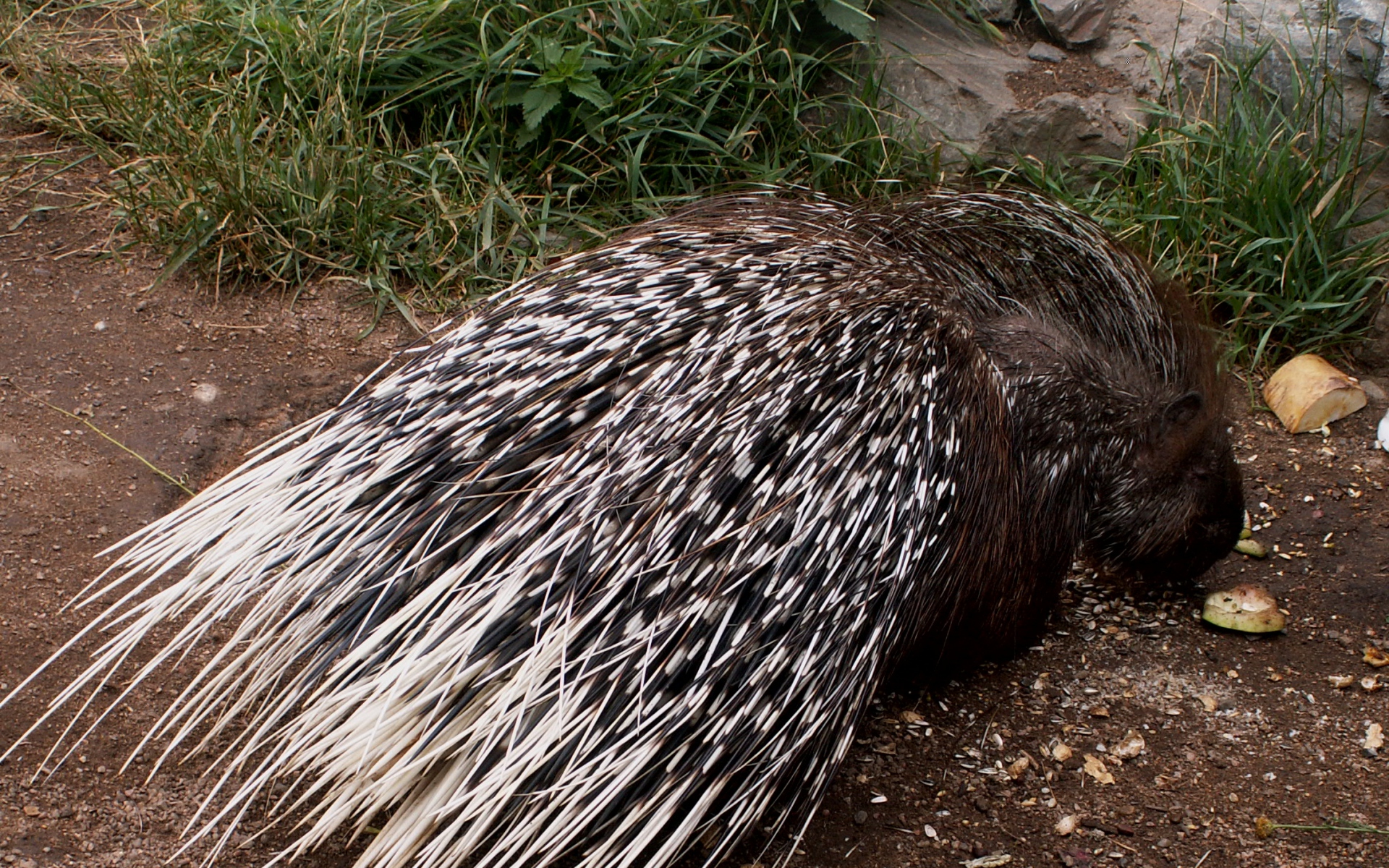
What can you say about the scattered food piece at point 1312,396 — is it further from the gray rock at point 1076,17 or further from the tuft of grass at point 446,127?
the gray rock at point 1076,17

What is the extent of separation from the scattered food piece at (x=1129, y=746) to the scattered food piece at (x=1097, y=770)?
38 mm

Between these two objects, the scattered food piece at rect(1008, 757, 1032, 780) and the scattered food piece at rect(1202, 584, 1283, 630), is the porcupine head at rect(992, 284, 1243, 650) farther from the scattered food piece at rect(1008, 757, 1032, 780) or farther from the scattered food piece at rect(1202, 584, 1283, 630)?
the scattered food piece at rect(1008, 757, 1032, 780)

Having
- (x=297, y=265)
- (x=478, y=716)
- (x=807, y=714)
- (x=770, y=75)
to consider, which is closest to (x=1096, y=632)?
A: (x=807, y=714)

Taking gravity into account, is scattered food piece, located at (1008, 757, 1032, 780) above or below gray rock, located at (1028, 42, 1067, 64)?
below

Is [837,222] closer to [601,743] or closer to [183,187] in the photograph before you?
[601,743]

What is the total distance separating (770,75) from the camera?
10.7 feet

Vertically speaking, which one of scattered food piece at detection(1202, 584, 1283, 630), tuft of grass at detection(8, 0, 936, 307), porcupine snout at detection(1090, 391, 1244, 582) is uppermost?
tuft of grass at detection(8, 0, 936, 307)

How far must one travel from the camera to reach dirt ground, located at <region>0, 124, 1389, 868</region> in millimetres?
1889

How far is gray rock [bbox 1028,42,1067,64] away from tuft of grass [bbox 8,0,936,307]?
0.65 m

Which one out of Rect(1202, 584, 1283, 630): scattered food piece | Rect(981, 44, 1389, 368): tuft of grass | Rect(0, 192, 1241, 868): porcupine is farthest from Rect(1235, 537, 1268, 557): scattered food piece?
Rect(0, 192, 1241, 868): porcupine

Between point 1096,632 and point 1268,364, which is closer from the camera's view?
point 1096,632

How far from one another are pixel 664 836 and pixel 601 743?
1.04 ft

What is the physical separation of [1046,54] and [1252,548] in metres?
1.72

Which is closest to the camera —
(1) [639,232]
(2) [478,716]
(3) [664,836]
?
(2) [478,716]
